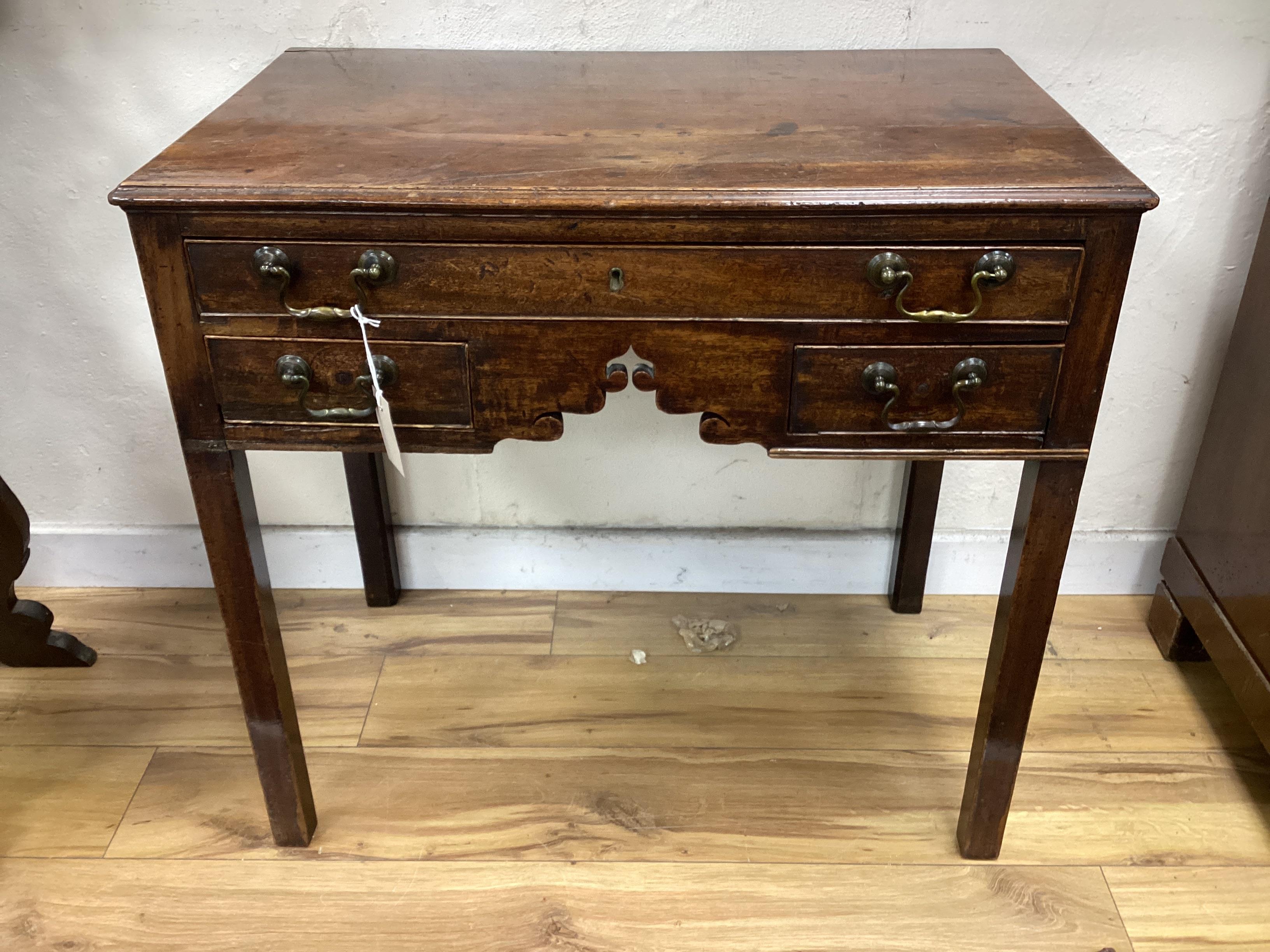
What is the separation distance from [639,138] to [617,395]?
578 millimetres

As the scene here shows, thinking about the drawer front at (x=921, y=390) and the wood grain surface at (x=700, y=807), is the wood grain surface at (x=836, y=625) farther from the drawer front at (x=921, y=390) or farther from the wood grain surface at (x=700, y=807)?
the drawer front at (x=921, y=390)

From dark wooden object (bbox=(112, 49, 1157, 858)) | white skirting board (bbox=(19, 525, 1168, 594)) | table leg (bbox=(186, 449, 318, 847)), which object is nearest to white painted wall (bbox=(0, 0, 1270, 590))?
white skirting board (bbox=(19, 525, 1168, 594))

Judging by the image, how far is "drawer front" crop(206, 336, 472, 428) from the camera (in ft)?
3.34

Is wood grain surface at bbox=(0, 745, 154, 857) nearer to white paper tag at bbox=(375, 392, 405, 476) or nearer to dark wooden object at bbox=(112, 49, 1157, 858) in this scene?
dark wooden object at bbox=(112, 49, 1157, 858)

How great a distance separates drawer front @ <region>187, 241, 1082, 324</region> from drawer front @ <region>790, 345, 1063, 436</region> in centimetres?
4

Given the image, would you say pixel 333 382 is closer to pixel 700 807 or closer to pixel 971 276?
pixel 971 276

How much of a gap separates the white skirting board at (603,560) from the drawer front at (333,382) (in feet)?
2.30

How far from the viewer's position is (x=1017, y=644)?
1.17 metres

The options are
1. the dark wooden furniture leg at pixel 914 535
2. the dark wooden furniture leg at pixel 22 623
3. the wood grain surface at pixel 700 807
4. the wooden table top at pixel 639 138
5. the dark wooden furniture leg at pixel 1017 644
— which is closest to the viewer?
the wooden table top at pixel 639 138

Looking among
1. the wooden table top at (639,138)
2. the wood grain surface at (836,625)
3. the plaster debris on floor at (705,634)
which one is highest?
the wooden table top at (639,138)

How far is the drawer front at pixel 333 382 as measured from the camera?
40.0 inches

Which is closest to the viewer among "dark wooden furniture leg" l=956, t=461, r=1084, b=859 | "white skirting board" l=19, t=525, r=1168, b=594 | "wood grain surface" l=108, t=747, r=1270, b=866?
"dark wooden furniture leg" l=956, t=461, r=1084, b=859

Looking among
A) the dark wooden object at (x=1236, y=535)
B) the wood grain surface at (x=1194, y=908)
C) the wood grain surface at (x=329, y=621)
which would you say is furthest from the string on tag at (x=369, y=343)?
the dark wooden object at (x=1236, y=535)

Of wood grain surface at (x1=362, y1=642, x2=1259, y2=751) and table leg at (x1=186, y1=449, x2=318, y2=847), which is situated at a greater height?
table leg at (x1=186, y1=449, x2=318, y2=847)
